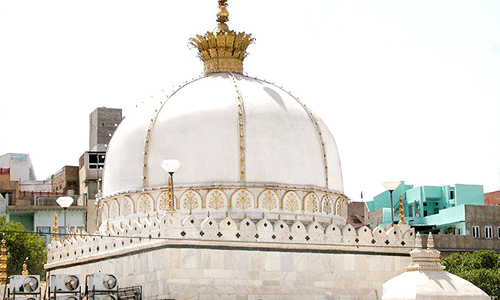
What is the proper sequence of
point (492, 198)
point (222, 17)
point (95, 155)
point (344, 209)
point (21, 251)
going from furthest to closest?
1. point (492, 198)
2. point (95, 155)
3. point (21, 251)
4. point (222, 17)
5. point (344, 209)

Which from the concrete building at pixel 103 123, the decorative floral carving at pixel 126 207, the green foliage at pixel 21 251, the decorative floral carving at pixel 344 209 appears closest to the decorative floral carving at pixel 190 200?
the decorative floral carving at pixel 126 207

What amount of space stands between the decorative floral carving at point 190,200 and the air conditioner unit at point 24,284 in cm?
509

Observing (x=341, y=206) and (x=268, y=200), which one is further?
(x=341, y=206)

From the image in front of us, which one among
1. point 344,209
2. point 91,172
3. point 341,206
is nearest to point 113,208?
point 341,206

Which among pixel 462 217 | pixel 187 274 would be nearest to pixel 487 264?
pixel 462 217

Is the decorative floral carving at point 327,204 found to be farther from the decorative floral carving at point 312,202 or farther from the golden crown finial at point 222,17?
the golden crown finial at point 222,17

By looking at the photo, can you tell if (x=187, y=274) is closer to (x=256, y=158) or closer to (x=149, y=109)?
(x=256, y=158)

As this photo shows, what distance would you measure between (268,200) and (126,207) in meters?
4.75

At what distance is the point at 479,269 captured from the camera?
46.5 metres

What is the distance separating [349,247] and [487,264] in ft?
76.8

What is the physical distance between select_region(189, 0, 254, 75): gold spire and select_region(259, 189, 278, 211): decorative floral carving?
564cm

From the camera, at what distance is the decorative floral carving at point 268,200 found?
3102cm

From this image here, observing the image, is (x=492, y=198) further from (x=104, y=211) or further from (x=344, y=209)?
(x=104, y=211)

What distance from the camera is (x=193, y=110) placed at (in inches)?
1266
